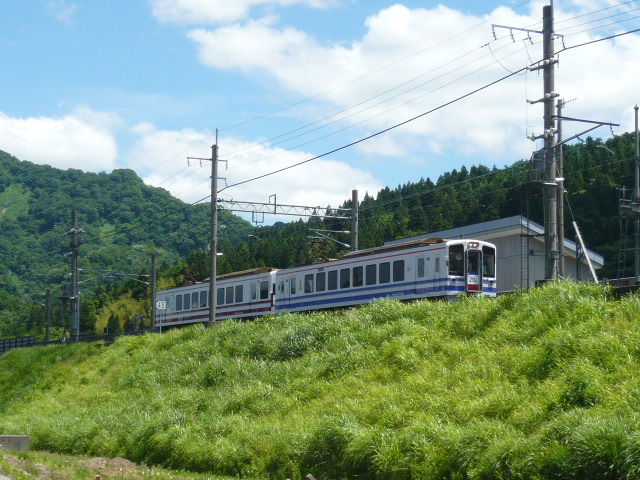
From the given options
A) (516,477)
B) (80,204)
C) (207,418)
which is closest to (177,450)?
(207,418)

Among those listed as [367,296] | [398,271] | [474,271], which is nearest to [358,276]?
[367,296]

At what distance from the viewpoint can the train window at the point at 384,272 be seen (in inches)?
1119

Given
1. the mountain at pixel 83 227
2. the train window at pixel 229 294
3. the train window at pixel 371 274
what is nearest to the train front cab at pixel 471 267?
the train window at pixel 371 274

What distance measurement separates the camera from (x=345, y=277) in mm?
30750

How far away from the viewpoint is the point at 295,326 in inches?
915

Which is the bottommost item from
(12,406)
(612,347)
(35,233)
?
(12,406)

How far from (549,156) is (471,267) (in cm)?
760

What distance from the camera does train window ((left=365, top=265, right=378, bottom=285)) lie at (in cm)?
2906

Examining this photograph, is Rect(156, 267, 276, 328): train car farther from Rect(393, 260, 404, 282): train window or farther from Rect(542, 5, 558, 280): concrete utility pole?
Rect(542, 5, 558, 280): concrete utility pole

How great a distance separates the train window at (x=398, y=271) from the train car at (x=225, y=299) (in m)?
9.40

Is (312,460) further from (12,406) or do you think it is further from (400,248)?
(12,406)

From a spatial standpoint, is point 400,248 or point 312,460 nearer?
point 312,460

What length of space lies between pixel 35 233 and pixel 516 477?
139627 mm

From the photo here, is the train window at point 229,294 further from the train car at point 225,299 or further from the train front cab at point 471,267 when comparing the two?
the train front cab at point 471,267
